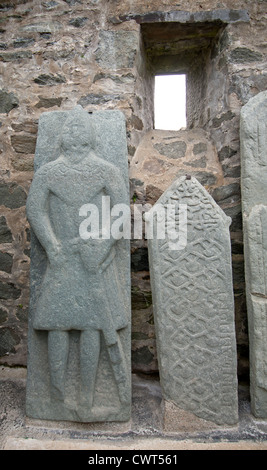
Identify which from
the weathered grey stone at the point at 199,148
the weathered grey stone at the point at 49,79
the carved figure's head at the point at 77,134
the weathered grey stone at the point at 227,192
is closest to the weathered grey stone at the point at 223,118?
the weathered grey stone at the point at 199,148

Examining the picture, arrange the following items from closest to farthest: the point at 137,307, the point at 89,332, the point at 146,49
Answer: the point at 89,332 < the point at 137,307 < the point at 146,49

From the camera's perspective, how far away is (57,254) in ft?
5.66

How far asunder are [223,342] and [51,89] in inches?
80.9

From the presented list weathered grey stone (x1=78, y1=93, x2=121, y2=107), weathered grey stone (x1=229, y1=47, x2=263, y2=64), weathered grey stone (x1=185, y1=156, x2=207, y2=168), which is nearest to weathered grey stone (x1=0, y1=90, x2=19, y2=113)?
weathered grey stone (x1=78, y1=93, x2=121, y2=107)

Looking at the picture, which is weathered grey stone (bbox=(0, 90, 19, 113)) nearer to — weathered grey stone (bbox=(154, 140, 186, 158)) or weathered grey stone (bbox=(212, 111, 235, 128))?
weathered grey stone (bbox=(154, 140, 186, 158))

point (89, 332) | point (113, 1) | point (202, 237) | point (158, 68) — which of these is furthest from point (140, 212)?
point (113, 1)

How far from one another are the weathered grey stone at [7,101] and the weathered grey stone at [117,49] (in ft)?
2.20

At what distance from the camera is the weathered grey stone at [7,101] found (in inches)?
92.4

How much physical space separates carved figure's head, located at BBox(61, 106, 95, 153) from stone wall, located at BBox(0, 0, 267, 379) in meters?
0.54

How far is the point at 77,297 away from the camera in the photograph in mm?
1698

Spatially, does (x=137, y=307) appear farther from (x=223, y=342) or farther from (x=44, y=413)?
(x=44, y=413)

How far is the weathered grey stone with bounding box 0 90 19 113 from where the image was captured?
235 centimetres

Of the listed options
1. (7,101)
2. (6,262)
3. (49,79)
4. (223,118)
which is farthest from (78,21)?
(6,262)

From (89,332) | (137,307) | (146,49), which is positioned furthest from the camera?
(146,49)
